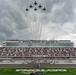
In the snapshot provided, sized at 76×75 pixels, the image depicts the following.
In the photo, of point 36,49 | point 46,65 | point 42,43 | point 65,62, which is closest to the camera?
point 46,65

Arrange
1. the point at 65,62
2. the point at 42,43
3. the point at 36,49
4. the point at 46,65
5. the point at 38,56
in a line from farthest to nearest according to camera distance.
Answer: the point at 42,43 → the point at 36,49 → the point at 38,56 → the point at 65,62 → the point at 46,65

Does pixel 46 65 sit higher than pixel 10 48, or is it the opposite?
pixel 10 48

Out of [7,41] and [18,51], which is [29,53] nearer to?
[18,51]

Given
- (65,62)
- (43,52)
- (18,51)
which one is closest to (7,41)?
(18,51)

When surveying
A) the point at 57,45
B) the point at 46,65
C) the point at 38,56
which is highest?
the point at 57,45

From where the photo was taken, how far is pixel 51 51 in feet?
401

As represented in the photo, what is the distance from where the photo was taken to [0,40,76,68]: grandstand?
10138 centimetres

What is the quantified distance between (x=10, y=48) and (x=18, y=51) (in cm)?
910

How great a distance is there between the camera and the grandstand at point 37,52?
101 m

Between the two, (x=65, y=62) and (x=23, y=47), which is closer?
(x=65, y=62)

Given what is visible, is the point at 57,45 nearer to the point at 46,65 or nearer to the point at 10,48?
the point at 10,48

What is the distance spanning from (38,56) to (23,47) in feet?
63.6

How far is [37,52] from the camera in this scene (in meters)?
121

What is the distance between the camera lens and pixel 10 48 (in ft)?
424
